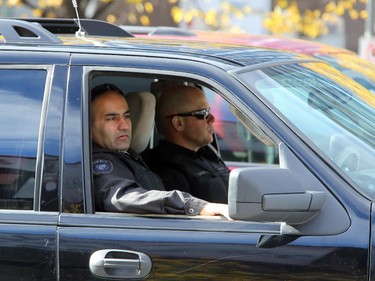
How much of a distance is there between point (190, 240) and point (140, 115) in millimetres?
1348

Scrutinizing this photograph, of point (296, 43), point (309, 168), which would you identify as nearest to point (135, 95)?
point (309, 168)

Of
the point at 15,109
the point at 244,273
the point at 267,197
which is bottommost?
the point at 244,273

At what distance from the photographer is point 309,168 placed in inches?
125

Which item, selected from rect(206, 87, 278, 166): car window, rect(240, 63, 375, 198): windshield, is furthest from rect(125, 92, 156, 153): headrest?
rect(206, 87, 278, 166): car window

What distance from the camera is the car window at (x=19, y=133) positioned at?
336 cm

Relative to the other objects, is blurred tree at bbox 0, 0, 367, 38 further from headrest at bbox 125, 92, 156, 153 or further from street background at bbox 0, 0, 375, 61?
headrest at bbox 125, 92, 156, 153

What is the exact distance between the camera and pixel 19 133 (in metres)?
3.41

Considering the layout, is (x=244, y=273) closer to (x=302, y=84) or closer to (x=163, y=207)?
(x=163, y=207)

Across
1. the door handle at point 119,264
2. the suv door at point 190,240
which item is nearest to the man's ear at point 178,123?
the suv door at point 190,240

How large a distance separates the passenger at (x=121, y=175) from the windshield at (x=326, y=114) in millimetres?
405

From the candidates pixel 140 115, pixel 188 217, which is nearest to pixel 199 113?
pixel 140 115

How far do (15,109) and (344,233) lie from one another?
4.09 ft

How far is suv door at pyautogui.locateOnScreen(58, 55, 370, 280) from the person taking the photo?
3.12 m

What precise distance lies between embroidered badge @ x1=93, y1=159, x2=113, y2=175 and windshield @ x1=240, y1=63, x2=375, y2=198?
0.66 m
